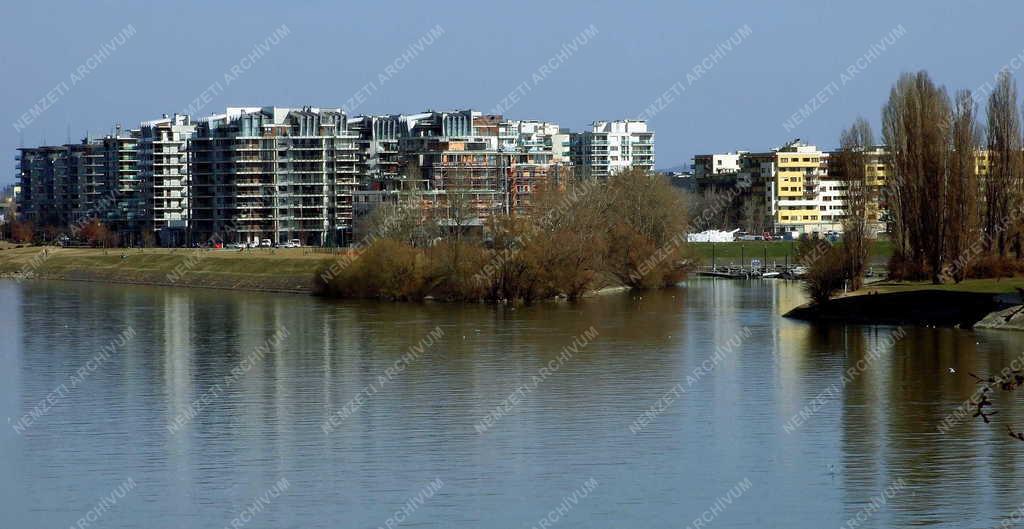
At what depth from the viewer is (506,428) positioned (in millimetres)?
24172

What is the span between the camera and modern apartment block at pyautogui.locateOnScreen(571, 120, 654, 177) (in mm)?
127000

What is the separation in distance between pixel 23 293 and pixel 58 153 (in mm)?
75168

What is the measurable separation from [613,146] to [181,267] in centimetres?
5963

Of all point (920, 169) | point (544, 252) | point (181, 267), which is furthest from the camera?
point (181, 267)

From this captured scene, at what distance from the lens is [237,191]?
10100 centimetres

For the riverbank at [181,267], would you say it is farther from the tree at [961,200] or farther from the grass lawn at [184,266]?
the tree at [961,200]

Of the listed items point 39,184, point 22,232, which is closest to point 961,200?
point 22,232

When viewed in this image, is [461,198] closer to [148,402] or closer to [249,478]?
[148,402]

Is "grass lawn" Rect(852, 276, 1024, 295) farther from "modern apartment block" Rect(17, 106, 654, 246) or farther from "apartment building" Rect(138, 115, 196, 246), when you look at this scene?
"apartment building" Rect(138, 115, 196, 246)

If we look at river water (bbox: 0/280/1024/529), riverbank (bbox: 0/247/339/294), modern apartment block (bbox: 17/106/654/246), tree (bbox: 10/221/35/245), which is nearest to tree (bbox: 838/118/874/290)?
river water (bbox: 0/280/1024/529)

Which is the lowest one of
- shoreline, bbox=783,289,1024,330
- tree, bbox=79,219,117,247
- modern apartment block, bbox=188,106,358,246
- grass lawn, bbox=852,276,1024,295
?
shoreline, bbox=783,289,1024,330

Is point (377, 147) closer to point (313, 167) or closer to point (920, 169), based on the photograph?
point (313, 167)

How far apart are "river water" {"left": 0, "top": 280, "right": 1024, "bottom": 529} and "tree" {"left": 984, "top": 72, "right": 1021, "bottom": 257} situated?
432 inches

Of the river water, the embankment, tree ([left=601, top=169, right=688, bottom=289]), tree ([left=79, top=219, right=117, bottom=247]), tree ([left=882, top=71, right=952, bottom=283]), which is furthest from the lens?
tree ([left=79, top=219, right=117, bottom=247])
